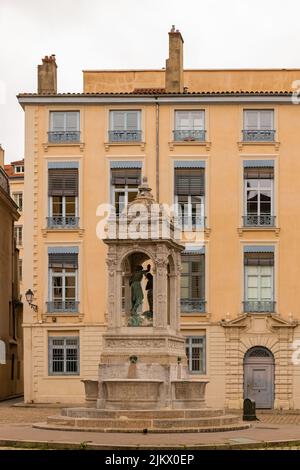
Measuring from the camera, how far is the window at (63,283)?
2263 inches

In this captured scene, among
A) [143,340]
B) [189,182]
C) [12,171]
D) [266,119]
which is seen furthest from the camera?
[12,171]

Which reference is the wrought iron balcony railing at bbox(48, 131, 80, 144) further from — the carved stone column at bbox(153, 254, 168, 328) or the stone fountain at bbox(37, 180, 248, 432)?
the carved stone column at bbox(153, 254, 168, 328)

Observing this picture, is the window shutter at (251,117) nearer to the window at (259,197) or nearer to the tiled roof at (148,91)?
the window at (259,197)

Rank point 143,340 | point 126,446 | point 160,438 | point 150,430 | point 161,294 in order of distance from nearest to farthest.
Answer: point 126,446 → point 160,438 → point 150,430 → point 143,340 → point 161,294

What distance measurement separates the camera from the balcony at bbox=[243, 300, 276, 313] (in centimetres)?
5688

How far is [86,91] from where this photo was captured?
6334 cm

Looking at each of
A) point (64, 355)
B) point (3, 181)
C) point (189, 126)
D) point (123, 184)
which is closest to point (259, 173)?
point (189, 126)

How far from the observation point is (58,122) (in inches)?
2313

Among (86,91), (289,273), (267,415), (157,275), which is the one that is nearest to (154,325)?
(157,275)

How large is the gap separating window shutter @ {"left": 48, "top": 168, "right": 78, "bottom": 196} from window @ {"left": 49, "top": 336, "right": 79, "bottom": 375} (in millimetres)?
6548

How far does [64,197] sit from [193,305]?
7.61 m

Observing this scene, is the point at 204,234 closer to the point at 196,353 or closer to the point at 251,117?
the point at 196,353

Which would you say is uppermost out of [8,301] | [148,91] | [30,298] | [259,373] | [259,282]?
[148,91]

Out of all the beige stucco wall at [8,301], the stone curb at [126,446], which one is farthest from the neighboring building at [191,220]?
the stone curb at [126,446]
